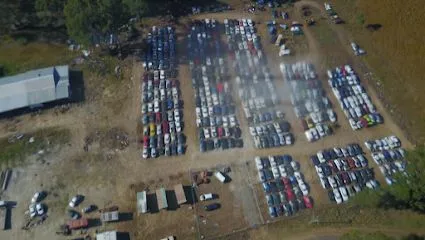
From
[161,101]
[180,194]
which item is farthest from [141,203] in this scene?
[161,101]

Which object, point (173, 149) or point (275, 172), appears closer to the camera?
point (275, 172)

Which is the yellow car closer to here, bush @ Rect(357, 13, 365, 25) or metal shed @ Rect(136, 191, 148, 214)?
metal shed @ Rect(136, 191, 148, 214)

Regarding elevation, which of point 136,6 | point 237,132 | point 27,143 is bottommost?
point 237,132

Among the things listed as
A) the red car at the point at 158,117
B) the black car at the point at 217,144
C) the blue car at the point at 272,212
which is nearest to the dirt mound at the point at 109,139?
the red car at the point at 158,117

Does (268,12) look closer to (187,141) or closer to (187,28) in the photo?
(187,28)

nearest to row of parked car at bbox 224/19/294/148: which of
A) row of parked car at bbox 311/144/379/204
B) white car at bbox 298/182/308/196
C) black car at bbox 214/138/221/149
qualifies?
black car at bbox 214/138/221/149

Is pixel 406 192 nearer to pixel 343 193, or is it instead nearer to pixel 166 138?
pixel 343 193

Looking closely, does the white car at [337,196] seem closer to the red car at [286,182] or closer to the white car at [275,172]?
the red car at [286,182]
